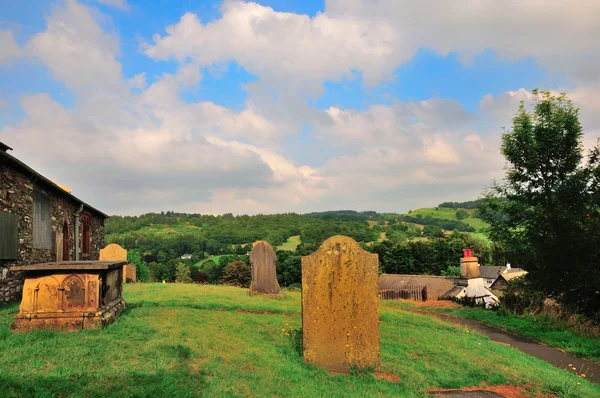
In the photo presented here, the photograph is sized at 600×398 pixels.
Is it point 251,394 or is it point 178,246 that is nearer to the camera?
point 251,394

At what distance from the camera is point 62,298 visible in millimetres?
7590

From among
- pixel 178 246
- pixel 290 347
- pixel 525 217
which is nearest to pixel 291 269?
pixel 178 246

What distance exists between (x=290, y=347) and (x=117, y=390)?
3658mm

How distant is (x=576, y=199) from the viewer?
16562 mm

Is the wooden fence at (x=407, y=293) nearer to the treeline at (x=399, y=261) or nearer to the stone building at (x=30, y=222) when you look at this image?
the stone building at (x=30, y=222)

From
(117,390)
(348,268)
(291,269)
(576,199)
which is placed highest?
(576,199)

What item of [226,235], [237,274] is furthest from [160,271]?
[226,235]

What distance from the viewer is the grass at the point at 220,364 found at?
5000 millimetres

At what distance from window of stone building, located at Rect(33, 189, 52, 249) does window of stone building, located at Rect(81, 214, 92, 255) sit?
5.42 m

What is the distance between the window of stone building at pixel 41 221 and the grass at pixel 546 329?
16.6 meters

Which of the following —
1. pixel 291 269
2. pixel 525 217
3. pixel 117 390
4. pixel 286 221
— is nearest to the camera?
pixel 117 390

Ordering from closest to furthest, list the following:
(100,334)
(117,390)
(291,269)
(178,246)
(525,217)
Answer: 1. (117,390)
2. (100,334)
3. (525,217)
4. (291,269)
5. (178,246)

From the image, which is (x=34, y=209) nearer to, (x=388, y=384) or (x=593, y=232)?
(x=388, y=384)

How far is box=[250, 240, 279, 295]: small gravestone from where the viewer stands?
17.1 meters
